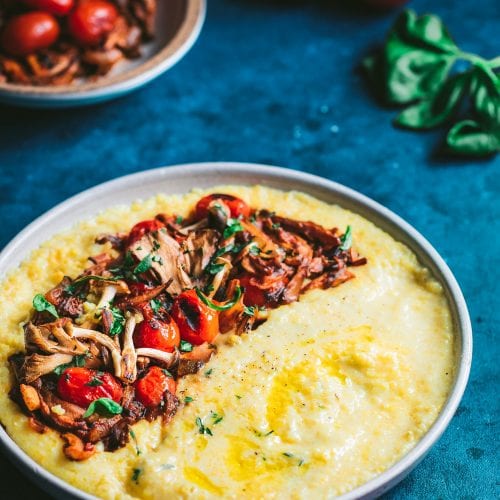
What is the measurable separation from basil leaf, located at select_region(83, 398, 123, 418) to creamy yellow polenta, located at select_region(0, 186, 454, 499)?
17 cm

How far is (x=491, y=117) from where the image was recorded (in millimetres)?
7820

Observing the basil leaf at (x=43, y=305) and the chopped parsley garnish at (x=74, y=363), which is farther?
the basil leaf at (x=43, y=305)

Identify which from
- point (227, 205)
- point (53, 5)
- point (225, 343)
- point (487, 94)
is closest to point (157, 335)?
point (225, 343)

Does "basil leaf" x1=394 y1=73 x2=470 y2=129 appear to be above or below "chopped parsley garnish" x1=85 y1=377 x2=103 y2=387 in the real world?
below

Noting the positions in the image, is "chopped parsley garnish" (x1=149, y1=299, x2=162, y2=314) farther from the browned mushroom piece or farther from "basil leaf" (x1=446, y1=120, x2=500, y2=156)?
"basil leaf" (x1=446, y1=120, x2=500, y2=156)

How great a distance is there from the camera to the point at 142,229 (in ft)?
19.8

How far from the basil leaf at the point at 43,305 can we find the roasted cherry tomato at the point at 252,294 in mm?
1292

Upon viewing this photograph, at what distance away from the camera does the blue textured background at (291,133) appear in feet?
24.0

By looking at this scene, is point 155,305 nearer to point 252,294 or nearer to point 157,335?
point 157,335

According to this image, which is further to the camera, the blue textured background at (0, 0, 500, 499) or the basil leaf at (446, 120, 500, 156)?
the basil leaf at (446, 120, 500, 156)

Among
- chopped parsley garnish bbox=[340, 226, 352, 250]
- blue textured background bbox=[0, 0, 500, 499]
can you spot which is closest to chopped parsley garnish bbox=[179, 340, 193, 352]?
chopped parsley garnish bbox=[340, 226, 352, 250]

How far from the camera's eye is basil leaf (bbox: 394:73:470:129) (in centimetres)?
812

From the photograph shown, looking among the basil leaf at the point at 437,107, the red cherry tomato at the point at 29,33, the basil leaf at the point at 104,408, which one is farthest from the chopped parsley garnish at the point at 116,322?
the basil leaf at the point at 437,107

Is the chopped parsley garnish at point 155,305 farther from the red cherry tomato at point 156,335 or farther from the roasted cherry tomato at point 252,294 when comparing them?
the roasted cherry tomato at point 252,294
